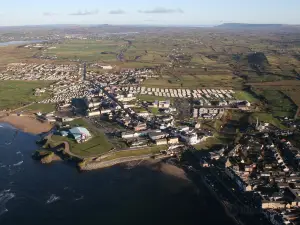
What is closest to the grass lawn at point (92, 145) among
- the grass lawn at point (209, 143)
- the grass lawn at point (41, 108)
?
the grass lawn at point (209, 143)

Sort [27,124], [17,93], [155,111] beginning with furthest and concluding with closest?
[17,93] → [155,111] → [27,124]

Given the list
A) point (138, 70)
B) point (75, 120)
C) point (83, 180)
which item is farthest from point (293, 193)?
point (138, 70)

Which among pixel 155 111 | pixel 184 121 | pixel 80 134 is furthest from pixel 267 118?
pixel 80 134

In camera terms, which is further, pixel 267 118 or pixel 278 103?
pixel 278 103

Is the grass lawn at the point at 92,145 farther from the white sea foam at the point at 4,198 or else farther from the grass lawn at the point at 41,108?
the grass lawn at the point at 41,108

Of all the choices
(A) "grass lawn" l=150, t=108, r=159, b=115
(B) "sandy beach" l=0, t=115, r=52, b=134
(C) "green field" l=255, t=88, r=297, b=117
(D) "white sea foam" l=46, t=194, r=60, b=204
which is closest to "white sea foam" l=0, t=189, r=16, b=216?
(D) "white sea foam" l=46, t=194, r=60, b=204

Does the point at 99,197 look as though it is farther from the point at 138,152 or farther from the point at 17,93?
the point at 17,93
